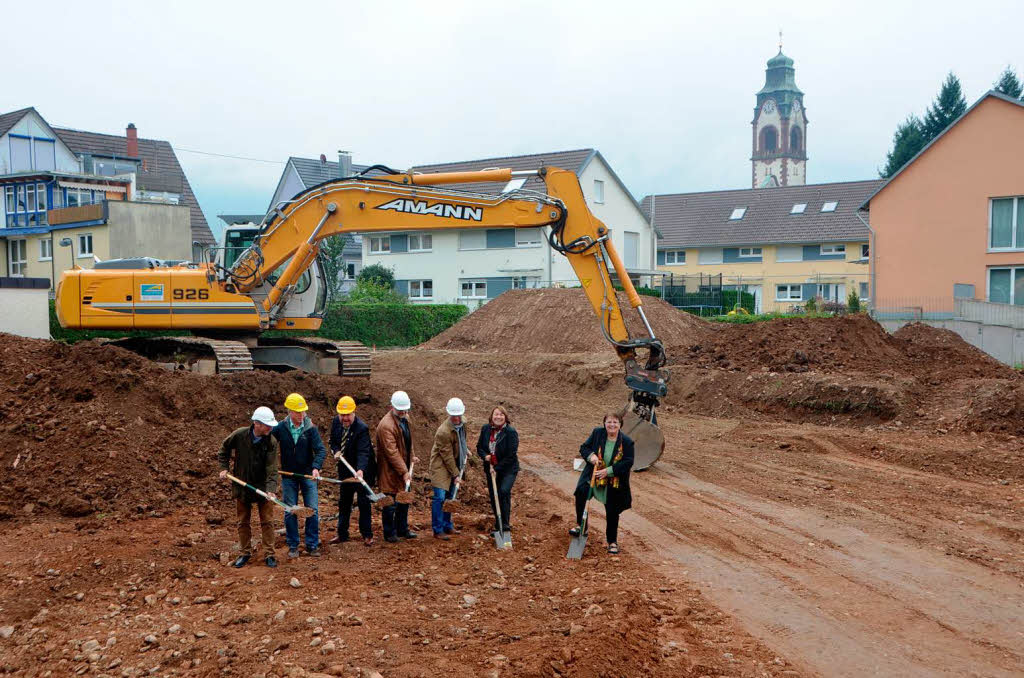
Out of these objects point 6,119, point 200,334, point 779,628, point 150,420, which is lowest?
point 779,628

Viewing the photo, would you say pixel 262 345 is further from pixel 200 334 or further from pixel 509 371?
pixel 509 371

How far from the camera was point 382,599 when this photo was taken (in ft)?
27.2

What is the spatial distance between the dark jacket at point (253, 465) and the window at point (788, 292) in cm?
4474

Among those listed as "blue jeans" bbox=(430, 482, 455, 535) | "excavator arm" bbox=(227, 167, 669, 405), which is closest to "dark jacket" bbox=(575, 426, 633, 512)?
"blue jeans" bbox=(430, 482, 455, 535)

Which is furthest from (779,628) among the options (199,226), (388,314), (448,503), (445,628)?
(199,226)

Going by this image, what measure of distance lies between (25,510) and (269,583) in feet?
12.5

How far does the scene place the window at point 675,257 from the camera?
5534 centimetres

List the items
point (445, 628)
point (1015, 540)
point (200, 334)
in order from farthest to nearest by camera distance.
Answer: point (200, 334) → point (1015, 540) → point (445, 628)

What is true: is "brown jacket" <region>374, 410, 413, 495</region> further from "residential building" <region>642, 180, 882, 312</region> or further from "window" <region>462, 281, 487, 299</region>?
"residential building" <region>642, 180, 882, 312</region>

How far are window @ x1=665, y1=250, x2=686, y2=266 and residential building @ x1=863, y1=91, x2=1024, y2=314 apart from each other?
24.1 meters

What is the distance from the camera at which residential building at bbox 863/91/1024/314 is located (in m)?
28.3

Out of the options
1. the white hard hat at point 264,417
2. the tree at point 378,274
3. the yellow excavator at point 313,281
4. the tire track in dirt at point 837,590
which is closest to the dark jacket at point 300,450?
the white hard hat at point 264,417

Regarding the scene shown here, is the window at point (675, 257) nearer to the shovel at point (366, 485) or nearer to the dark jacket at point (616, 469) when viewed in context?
the dark jacket at point (616, 469)

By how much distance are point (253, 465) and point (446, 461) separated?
2038 mm
